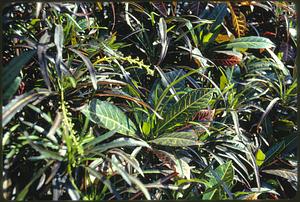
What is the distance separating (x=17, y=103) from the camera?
1163 mm

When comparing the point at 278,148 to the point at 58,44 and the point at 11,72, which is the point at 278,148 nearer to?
the point at 58,44

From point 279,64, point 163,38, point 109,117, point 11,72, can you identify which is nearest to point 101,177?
point 109,117

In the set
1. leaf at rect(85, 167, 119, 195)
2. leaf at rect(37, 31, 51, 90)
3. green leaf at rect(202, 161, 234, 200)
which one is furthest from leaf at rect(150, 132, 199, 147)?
leaf at rect(37, 31, 51, 90)

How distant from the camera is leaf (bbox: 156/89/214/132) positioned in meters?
1.43

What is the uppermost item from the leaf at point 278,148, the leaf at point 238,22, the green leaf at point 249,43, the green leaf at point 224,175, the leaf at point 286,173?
the leaf at point 238,22

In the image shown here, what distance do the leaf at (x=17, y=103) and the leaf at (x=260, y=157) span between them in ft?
2.90

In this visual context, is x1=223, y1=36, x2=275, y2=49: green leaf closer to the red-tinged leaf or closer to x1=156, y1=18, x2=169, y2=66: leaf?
the red-tinged leaf

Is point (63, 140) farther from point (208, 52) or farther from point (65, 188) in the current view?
point (208, 52)

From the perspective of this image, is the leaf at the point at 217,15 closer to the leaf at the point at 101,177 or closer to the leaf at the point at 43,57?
the leaf at the point at 43,57

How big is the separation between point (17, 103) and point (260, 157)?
3.24ft

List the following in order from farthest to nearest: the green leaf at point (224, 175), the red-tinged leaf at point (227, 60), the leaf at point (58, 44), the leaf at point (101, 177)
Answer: the red-tinged leaf at point (227, 60)
the green leaf at point (224, 175)
the leaf at point (58, 44)
the leaf at point (101, 177)

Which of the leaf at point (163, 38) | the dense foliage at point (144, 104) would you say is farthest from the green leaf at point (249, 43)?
the leaf at point (163, 38)

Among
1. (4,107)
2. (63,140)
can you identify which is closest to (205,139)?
(63,140)

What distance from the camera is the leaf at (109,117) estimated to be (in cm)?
133
